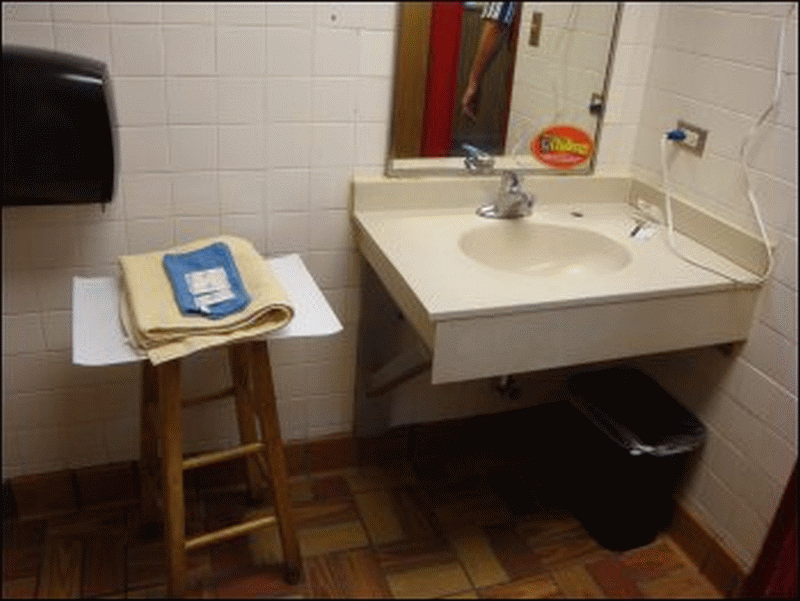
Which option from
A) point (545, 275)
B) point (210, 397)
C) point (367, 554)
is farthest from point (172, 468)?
point (545, 275)

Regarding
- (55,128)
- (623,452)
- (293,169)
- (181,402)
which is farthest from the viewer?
(623,452)

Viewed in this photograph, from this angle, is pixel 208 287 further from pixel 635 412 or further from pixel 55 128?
pixel 635 412

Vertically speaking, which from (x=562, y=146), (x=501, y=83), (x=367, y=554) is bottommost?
(x=367, y=554)

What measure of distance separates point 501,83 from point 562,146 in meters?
0.23

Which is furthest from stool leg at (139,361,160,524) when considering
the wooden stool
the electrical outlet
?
the electrical outlet

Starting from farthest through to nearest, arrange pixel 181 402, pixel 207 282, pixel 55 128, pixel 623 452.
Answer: pixel 623 452 < pixel 181 402 < pixel 207 282 < pixel 55 128

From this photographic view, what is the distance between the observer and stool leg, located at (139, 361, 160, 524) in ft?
5.05

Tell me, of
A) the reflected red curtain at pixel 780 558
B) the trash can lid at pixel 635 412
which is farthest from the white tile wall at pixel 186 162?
the reflected red curtain at pixel 780 558

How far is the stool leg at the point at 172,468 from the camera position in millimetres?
1337

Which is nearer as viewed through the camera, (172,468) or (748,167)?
(172,468)

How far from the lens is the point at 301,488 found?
1.93 metres

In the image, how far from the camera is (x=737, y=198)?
5.05ft

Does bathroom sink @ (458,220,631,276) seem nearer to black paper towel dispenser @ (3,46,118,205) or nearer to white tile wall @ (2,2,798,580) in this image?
white tile wall @ (2,2,798,580)

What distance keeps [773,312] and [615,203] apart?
0.49 meters
